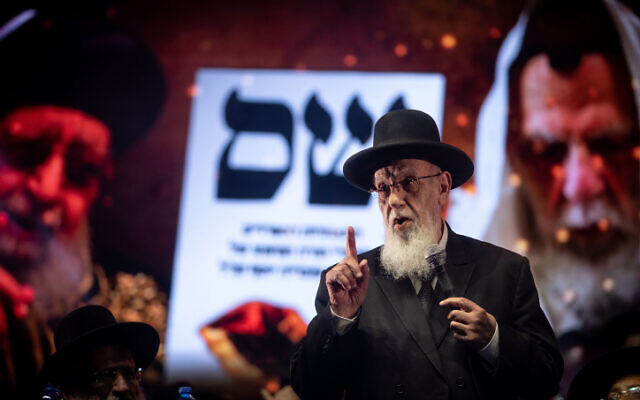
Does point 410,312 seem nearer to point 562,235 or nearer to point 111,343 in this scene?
point 111,343

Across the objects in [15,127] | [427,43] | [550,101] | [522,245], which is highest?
[427,43]

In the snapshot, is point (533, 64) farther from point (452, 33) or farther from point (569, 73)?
point (452, 33)

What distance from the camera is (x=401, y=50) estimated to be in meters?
4.39

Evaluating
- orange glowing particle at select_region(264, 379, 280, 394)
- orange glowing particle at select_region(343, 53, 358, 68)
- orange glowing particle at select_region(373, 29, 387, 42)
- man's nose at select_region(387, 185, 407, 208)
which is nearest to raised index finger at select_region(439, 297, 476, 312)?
man's nose at select_region(387, 185, 407, 208)

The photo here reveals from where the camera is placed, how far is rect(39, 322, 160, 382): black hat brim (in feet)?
7.09

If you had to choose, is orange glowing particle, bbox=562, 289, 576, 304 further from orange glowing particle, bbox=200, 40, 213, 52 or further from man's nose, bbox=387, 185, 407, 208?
orange glowing particle, bbox=200, 40, 213, 52

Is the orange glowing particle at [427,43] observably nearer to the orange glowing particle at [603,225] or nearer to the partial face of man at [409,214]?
the orange glowing particle at [603,225]

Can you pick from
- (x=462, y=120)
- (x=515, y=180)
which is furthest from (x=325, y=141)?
(x=515, y=180)

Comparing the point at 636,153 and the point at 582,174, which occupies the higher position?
the point at 636,153

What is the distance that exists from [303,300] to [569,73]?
2446 mm

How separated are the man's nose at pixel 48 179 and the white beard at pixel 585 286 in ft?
11.1

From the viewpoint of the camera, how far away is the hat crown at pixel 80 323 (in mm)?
2268

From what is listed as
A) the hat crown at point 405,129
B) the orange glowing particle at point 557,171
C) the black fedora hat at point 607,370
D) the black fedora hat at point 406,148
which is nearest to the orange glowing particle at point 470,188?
the orange glowing particle at point 557,171

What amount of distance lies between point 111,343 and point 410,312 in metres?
1.15
